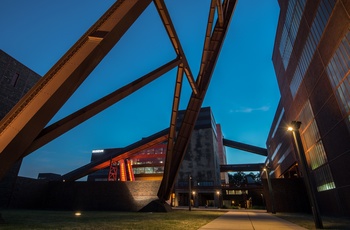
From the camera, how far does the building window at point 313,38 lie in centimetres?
1596

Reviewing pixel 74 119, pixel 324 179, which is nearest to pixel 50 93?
pixel 74 119

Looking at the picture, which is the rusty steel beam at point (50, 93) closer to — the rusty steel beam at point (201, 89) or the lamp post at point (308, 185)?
the lamp post at point (308, 185)

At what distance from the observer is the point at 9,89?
2367 centimetres

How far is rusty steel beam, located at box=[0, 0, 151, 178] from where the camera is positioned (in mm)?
5191

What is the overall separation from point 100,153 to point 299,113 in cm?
9930

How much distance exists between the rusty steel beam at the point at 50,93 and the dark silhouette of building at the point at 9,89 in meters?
22.9

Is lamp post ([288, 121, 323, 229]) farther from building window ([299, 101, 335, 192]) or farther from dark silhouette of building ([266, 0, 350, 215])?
building window ([299, 101, 335, 192])

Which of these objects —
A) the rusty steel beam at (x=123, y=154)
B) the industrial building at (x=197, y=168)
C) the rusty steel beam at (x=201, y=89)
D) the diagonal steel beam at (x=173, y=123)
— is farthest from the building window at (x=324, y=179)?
the industrial building at (x=197, y=168)

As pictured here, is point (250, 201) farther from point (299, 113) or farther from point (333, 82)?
point (333, 82)

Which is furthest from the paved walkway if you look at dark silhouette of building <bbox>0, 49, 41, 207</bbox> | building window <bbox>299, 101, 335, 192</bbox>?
dark silhouette of building <bbox>0, 49, 41, 207</bbox>

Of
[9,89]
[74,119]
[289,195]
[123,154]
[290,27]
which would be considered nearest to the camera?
[74,119]

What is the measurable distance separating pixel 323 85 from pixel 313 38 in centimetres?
456

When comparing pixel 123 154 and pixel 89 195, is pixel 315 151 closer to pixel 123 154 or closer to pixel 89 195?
pixel 89 195

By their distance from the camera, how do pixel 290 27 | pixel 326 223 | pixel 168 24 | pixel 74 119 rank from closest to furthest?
pixel 74 119 < pixel 326 223 < pixel 168 24 < pixel 290 27
